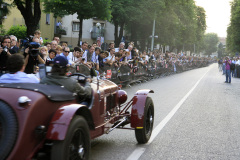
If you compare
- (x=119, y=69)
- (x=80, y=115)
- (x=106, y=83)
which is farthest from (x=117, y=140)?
(x=119, y=69)

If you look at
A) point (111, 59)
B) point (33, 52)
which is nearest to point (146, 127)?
point (33, 52)

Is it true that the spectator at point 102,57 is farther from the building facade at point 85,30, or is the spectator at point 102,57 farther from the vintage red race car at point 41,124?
the building facade at point 85,30

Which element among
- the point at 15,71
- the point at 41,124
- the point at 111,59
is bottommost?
the point at 41,124

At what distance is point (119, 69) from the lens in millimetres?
17469

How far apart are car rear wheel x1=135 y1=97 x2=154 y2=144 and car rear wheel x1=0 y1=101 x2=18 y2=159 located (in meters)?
2.97

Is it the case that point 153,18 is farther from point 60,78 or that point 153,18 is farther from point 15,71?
point 15,71

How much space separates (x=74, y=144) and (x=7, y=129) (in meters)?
0.80

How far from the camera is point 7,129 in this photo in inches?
144

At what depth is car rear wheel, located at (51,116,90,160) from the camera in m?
3.77

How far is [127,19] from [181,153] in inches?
1419

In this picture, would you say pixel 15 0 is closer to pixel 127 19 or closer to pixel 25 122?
pixel 25 122

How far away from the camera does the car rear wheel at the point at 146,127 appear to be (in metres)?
6.33

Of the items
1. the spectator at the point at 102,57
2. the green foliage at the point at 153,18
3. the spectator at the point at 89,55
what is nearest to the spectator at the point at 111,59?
the spectator at the point at 102,57

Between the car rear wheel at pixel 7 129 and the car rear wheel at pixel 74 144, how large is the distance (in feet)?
1.37
